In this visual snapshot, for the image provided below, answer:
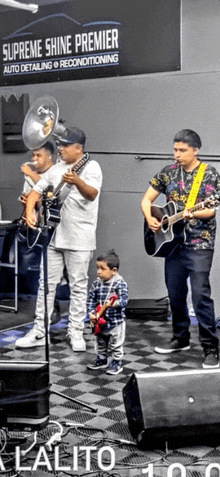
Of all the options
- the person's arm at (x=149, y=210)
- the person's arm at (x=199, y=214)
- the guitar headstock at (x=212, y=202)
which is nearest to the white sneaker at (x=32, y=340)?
the person's arm at (x=149, y=210)

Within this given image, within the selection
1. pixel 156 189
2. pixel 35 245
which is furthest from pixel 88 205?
pixel 35 245

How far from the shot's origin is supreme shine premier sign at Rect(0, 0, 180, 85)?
22.4 ft

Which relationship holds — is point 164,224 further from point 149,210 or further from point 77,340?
point 77,340

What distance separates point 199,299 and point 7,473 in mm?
2103

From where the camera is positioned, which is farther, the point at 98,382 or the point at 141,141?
the point at 141,141

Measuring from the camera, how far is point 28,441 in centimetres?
390

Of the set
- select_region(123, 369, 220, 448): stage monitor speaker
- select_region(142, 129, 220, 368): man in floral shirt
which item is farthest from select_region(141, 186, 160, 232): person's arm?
select_region(123, 369, 220, 448): stage monitor speaker

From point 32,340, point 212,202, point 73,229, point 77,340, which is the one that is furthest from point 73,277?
point 212,202

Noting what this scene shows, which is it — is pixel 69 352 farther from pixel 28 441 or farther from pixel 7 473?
pixel 7 473

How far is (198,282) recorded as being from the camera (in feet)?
16.9

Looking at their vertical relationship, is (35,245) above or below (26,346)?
above

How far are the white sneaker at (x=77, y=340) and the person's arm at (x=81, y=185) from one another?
3.47ft

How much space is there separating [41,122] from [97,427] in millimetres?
2039

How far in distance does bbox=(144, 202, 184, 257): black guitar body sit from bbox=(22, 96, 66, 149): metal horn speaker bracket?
104 cm
